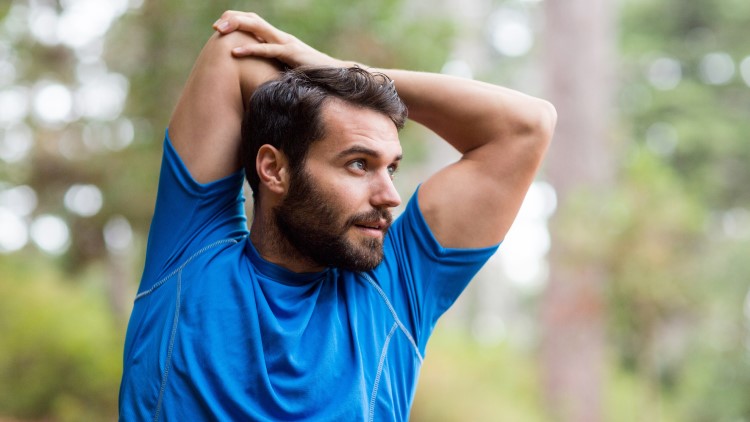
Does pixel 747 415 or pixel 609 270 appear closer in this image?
pixel 609 270

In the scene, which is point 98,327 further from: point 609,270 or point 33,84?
point 609,270

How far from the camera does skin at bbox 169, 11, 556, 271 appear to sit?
208cm

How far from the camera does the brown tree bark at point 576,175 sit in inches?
→ 386

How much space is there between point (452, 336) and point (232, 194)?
834 centimetres

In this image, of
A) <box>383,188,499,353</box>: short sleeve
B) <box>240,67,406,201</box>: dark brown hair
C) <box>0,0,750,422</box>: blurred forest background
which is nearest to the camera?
<box>240,67,406,201</box>: dark brown hair

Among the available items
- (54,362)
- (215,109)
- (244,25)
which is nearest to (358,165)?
(215,109)

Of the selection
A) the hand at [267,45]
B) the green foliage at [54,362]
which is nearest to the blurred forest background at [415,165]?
the green foliage at [54,362]

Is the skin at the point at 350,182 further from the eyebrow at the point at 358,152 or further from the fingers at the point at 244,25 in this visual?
the fingers at the point at 244,25

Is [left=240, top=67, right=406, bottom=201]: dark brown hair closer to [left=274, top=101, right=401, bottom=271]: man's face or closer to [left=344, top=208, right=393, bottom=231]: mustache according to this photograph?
[left=274, top=101, right=401, bottom=271]: man's face

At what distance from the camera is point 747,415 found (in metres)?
11.5

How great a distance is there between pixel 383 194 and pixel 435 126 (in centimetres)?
38

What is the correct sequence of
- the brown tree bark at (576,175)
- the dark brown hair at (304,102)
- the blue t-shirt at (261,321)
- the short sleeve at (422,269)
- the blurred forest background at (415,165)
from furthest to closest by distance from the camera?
the brown tree bark at (576,175), the blurred forest background at (415,165), the short sleeve at (422,269), the dark brown hair at (304,102), the blue t-shirt at (261,321)

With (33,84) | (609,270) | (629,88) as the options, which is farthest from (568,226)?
(629,88)

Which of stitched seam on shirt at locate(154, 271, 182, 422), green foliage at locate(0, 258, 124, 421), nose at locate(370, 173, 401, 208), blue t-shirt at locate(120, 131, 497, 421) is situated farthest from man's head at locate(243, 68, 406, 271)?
green foliage at locate(0, 258, 124, 421)
